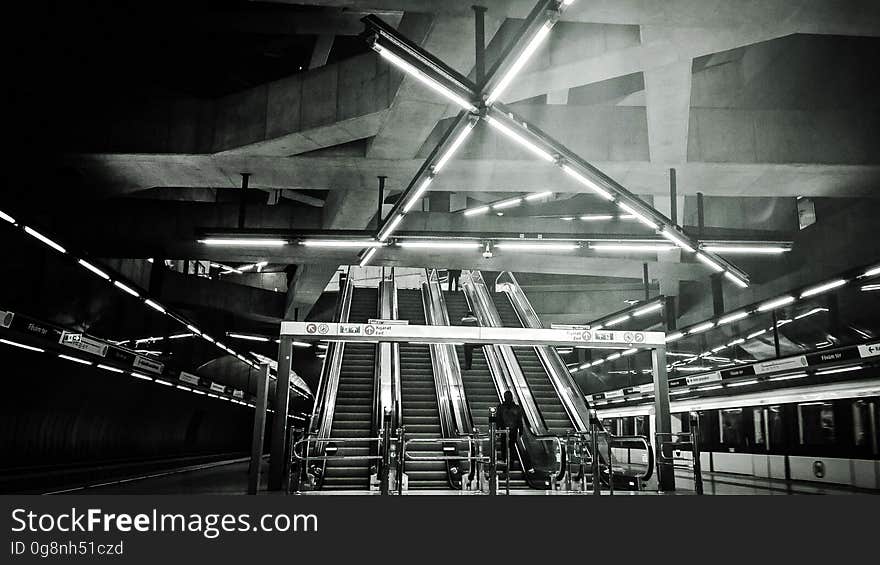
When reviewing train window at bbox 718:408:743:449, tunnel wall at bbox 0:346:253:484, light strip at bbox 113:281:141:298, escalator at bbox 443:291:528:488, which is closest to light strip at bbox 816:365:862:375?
train window at bbox 718:408:743:449

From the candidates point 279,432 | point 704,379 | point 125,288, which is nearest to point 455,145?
point 279,432

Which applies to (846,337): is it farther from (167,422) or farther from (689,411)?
(167,422)

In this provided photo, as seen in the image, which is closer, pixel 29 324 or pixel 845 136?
pixel 845 136

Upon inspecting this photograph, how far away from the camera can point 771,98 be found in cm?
1091

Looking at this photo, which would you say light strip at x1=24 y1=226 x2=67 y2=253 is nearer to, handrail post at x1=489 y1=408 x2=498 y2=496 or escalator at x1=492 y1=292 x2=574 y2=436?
handrail post at x1=489 y1=408 x2=498 y2=496

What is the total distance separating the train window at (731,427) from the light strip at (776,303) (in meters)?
5.59

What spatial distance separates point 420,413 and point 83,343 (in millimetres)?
6852

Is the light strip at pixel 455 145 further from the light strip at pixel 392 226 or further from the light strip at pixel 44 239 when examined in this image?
the light strip at pixel 44 239

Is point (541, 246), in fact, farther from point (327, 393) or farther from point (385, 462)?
point (327, 393)

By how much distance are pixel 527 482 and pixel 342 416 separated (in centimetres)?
431

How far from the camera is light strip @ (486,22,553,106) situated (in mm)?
4174

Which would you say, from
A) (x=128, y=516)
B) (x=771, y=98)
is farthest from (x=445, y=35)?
(x=771, y=98)

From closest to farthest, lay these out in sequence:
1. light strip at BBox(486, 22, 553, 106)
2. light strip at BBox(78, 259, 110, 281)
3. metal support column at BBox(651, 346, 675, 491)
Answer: light strip at BBox(486, 22, 553, 106) → metal support column at BBox(651, 346, 675, 491) → light strip at BBox(78, 259, 110, 281)

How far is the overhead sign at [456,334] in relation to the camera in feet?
33.8
